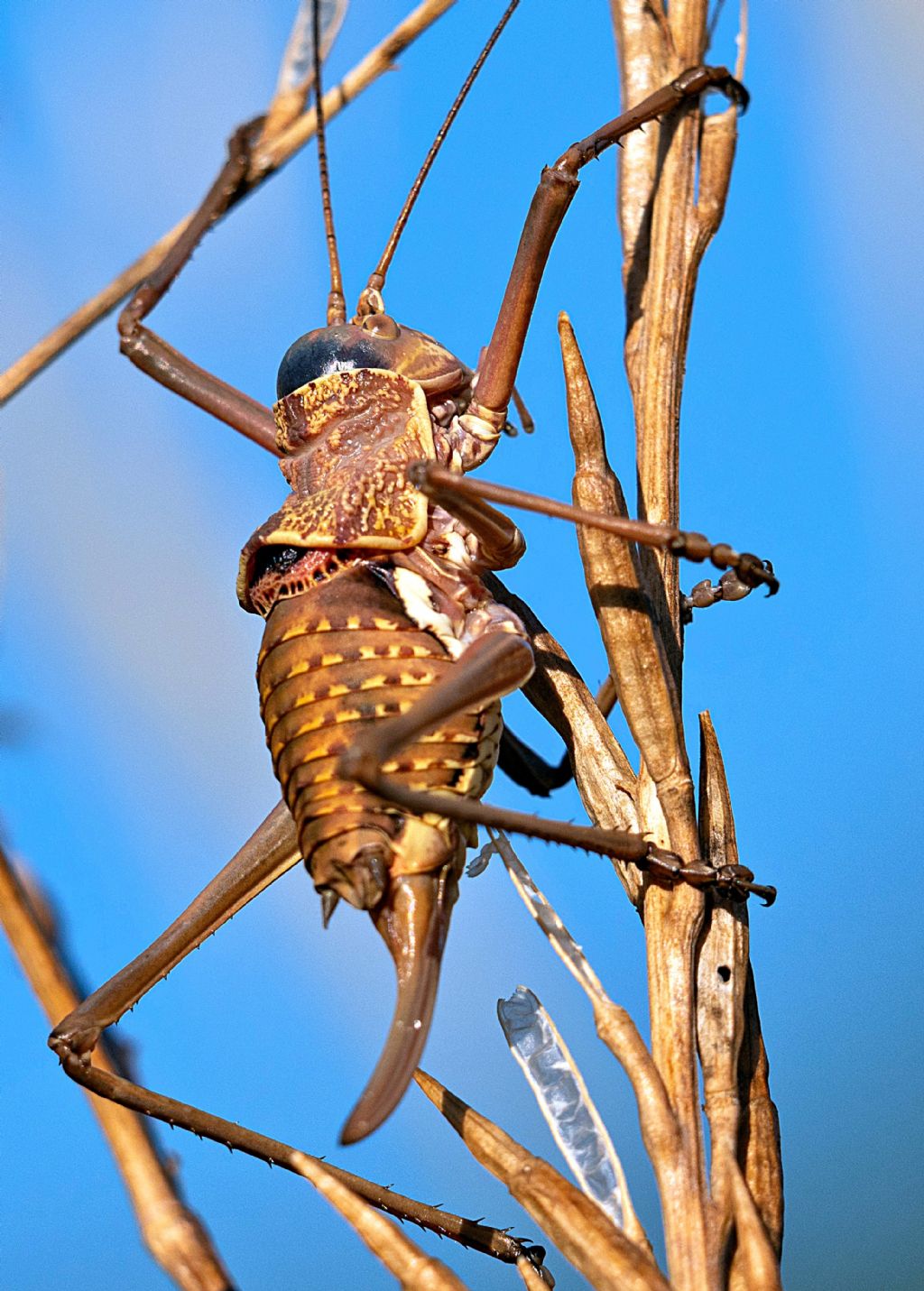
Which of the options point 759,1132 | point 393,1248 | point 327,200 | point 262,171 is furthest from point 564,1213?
point 327,200

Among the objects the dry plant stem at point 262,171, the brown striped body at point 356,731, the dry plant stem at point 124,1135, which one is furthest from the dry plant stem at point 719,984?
the dry plant stem at point 262,171

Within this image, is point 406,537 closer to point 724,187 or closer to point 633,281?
point 633,281

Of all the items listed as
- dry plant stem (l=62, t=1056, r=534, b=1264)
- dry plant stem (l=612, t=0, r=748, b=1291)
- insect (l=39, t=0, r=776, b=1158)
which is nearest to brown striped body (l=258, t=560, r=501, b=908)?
insect (l=39, t=0, r=776, b=1158)

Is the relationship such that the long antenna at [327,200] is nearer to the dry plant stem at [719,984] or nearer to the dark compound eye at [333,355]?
the dark compound eye at [333,355]

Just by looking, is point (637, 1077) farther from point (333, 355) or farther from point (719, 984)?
point (333, 355)

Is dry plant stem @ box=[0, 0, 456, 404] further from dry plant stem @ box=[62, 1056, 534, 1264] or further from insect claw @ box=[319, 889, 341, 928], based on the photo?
dry plant stem @ box=[62, 1056, 534, 1264]
